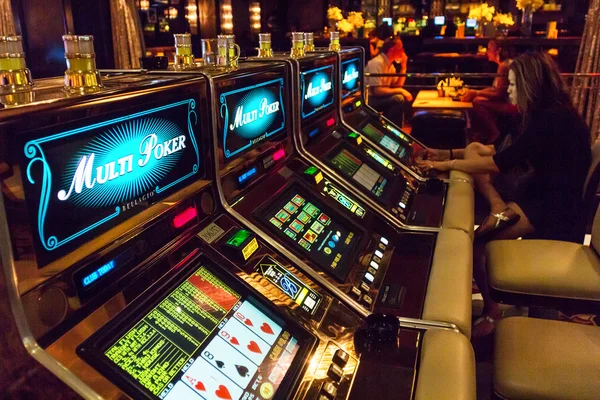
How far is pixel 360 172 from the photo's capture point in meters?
2.59

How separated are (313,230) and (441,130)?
3.94 m

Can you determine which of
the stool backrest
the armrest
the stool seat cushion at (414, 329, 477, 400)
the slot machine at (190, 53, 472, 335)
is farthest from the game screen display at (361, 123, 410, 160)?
the stool seat cushion at (414, 329, 477, 400)

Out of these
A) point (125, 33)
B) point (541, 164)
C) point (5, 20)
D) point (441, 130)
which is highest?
point (5, 20)

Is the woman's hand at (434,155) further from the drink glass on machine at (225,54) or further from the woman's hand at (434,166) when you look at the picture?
the drink glass on machine at (225,54)

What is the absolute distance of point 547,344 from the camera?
5.97ft

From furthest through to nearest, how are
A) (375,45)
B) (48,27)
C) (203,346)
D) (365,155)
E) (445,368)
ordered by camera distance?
(375,45)
(48,27)
(365,155)
(445,368)
(203,346)

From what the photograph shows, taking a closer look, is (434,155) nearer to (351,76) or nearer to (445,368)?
(351,76)

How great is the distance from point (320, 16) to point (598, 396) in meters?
15.8

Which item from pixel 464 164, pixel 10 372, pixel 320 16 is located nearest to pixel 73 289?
pixel 10 372

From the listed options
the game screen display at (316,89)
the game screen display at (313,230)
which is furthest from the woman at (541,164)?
the game screen display at (313,230)

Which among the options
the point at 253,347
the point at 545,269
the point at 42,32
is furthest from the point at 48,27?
the point at 253,347

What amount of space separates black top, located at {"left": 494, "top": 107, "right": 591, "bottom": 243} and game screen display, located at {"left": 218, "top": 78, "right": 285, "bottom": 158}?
4.65 feet

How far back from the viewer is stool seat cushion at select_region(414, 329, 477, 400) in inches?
48.4

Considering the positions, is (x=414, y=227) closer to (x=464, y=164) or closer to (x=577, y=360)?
(x=577, y=360)
